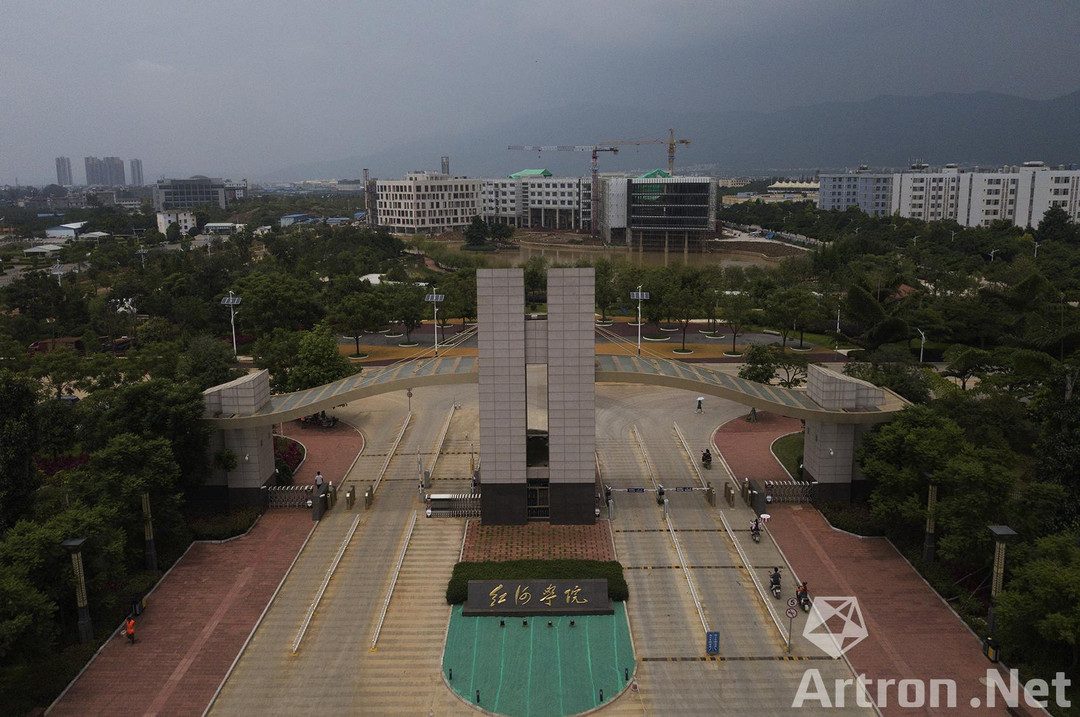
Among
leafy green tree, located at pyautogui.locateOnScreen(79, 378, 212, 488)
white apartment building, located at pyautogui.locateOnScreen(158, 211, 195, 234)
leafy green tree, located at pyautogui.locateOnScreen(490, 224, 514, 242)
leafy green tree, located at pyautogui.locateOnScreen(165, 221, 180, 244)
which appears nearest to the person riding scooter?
leafy green tree, located at pyautogui.locateOnScreen(79, 378, 212, 488)

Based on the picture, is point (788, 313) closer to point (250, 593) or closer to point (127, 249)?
point (250, 593)

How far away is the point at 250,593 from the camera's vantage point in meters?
19.5

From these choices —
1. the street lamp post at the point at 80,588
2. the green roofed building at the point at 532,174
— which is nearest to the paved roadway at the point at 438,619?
the street lamp post at the point at 80,588

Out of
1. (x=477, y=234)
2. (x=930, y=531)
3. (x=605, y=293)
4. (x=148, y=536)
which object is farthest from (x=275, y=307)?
(x=477, y=234)

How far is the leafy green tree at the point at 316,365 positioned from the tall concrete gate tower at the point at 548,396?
1224cm

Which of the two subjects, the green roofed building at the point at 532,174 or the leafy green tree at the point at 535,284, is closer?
the leafy green tree at the point at 535,284

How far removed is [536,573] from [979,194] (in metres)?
103

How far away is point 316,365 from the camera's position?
107 ft

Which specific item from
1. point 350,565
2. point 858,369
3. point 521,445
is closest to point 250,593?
point 350,565

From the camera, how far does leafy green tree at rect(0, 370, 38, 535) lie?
18.3 metres

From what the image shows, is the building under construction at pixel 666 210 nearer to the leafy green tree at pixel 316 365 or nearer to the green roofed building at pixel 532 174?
the green roofed building at pixel 532 174

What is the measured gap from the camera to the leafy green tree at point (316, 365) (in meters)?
32.2

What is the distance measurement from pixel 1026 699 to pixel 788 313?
3185cm

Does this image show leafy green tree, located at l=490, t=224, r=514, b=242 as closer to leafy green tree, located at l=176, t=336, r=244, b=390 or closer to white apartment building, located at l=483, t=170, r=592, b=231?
white apartment building, located at l=483, t=170, r=592, b=231
